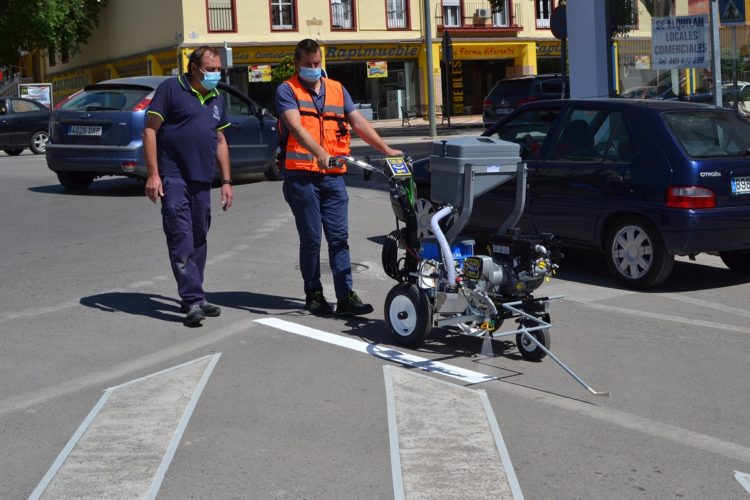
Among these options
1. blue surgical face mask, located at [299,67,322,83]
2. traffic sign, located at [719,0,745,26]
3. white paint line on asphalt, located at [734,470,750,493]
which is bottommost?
white paint line on asphalt, located at [734,470,750,493]

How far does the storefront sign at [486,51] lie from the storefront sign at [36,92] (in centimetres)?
1789

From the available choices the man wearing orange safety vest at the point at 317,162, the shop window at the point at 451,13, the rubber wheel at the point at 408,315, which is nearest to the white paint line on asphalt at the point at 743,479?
the rubber wheel at the point at 408,315

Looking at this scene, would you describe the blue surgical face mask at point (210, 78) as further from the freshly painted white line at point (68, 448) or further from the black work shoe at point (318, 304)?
the freshly painted white line at point (68, 448)

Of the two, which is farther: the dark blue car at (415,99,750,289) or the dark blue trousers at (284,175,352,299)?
the dark blue car at (415,99,750,289)

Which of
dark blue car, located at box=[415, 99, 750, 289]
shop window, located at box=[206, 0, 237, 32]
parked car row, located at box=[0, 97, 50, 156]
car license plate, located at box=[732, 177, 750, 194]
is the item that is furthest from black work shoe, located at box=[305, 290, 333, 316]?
shop window, located at box=[206, 0, 237, 32]

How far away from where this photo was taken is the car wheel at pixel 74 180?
1672 centimetres

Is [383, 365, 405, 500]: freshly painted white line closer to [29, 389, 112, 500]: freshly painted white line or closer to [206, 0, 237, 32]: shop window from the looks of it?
[29, 389, 112, 500]: freshly painted white line

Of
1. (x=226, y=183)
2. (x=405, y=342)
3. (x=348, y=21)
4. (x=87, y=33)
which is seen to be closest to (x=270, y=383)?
(x=405, y=342)

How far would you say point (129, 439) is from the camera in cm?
530

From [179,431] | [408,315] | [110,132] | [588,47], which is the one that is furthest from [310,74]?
[588,47]

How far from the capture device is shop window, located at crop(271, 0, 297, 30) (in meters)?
46.6

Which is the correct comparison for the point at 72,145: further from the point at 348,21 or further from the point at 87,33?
the point at 87,33

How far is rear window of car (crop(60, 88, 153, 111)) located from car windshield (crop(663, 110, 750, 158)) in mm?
8614

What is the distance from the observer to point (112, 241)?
1177 cm
